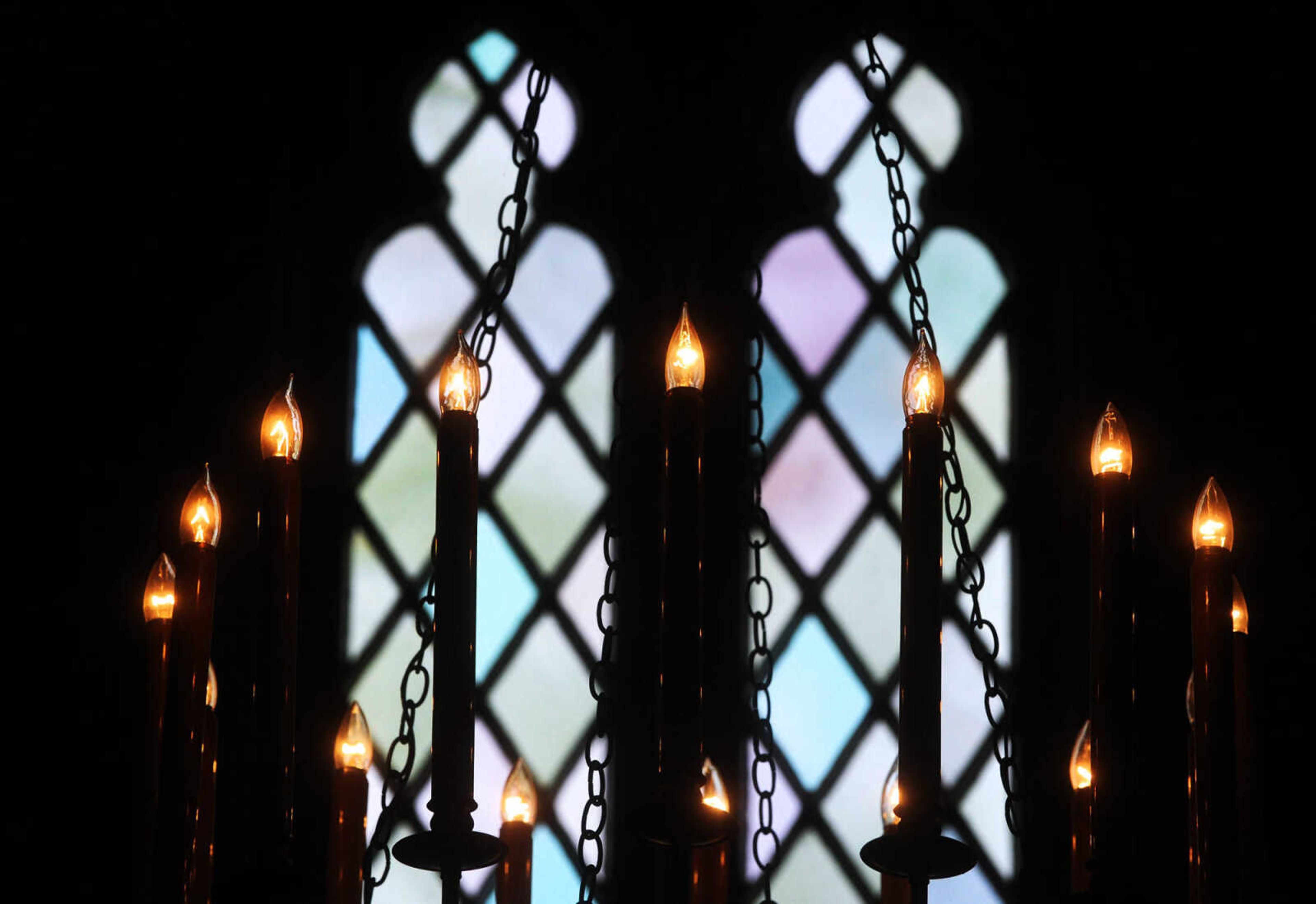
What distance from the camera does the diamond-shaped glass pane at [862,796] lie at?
3637 mm

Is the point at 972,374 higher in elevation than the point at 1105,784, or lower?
higher

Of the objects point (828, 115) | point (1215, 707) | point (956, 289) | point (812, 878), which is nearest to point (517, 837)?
point (1215, 707)

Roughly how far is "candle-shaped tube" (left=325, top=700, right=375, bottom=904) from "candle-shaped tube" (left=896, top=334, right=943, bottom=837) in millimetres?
657

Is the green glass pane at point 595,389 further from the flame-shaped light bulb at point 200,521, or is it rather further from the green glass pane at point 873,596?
the flame-shaped light bulb at point 200,521

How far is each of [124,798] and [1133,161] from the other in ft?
6.85

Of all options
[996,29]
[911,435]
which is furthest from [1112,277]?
[911,435]

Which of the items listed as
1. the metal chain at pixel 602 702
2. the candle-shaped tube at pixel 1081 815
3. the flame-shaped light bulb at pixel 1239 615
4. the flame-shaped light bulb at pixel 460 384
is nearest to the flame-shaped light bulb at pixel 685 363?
the flame-shaped light bulb at pixel 460 384

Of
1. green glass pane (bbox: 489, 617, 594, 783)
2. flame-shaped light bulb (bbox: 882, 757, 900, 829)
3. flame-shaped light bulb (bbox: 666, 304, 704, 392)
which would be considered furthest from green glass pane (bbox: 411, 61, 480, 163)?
flame-shaped light bulb (bbox: 666, 304, 704, 392)

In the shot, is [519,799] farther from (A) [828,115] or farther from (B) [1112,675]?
(A) [828,115]

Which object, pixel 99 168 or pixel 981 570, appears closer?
pixel 981 570

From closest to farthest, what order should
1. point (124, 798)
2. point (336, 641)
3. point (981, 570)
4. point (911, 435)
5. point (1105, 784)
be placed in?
point (1105, 784), point (911, 435), point (981, 570), point (124, 798), point (336, 641)

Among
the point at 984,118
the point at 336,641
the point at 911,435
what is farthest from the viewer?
the point at 984,118

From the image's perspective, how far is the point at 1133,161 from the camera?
3965 mm

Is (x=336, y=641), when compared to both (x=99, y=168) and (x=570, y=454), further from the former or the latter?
(x=99, y=168)
